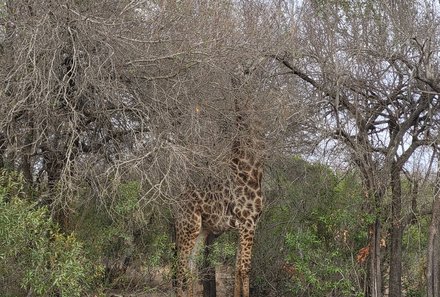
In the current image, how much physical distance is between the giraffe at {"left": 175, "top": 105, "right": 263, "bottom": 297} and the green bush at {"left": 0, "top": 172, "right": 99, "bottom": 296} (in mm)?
3252

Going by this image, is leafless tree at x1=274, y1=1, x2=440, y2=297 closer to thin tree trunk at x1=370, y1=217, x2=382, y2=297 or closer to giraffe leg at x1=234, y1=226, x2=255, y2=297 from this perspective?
thin tree trunk at x1=370, y1=217, x2=382, y2=297

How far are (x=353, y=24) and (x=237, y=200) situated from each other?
2.96 metres

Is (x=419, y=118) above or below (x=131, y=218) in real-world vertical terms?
above

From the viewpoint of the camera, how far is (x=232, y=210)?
33.8 ft

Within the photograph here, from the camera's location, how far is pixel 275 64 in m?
9.14

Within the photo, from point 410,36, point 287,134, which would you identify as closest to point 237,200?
point 287,134

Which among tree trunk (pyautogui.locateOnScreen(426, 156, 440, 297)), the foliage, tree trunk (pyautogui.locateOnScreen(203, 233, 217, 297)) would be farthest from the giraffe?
tree trunk (pyautogui.locateOnScreen(426, 156, 440, 297))

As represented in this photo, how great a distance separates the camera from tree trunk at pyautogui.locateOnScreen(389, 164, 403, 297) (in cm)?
A: 951

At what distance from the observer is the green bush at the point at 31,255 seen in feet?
20.9

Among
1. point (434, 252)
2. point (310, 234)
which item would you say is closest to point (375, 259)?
point (434, 252)

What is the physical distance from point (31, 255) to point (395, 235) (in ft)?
17.2

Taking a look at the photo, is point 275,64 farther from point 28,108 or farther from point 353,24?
point 28,108

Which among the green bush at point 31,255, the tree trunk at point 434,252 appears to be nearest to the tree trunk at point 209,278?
the tree trunk at point 434,252

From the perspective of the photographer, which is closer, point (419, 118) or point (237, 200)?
point (419, 118)
